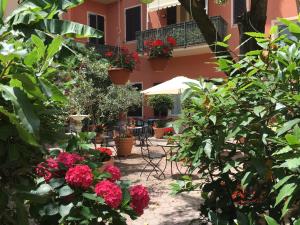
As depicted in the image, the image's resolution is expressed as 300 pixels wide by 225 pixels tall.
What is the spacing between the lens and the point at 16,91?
126cm

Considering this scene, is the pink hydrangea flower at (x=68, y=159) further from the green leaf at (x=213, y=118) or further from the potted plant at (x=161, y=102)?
the potted plant at (x=161, y=102)

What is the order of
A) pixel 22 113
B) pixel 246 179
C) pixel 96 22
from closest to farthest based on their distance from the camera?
1. pixel 22 113
2. pixel 246 179
3. pixel 96 22

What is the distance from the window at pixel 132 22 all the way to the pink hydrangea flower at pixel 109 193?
59.1 ft

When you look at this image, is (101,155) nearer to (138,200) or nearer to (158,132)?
(138,200)

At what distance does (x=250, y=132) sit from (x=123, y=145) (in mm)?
8805

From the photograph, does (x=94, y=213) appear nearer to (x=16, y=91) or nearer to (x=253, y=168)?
(x=253, y=168)

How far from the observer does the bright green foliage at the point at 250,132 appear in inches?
81.2

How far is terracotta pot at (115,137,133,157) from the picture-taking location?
10977 millimetres

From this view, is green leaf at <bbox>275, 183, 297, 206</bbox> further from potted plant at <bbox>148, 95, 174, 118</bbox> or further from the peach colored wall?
the peach colored wall

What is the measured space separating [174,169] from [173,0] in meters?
10.3

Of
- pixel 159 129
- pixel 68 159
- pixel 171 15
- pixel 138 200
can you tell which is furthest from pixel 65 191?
pixel 171 15

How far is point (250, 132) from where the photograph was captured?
7.86 ft

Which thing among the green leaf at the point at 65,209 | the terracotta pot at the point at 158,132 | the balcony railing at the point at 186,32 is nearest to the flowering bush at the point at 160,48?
the terracotta pot at the point at 158,132

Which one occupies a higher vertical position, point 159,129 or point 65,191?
point 65,191
